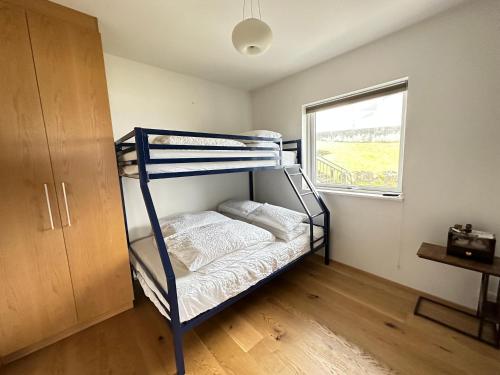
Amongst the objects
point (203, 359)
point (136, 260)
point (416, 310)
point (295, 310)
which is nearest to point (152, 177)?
point (136, 260)

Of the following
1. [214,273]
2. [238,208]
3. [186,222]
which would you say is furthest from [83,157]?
[238,208]

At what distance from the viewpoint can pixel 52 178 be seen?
145 centimetres

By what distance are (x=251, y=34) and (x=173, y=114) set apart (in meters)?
1.69

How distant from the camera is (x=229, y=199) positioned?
3.09 m

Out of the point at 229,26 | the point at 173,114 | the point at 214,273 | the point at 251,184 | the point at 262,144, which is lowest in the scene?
the point at 214,273

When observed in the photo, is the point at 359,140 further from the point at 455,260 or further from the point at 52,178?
the point at 52,178

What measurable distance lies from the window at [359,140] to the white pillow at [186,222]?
55.6 inches

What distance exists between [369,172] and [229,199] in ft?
6.10

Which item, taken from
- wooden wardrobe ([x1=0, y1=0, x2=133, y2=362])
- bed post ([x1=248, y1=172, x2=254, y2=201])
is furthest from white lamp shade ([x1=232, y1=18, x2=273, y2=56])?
bed post ([x1=248, y1=172, x2=254, y2=201])

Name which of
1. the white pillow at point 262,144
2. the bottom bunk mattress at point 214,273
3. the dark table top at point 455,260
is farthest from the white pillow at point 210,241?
the dark table top at point 455,260

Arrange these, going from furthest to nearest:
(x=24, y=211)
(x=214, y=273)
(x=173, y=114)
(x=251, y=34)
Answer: (x=173, y=114) < (x=214, y=273) < (x=24, y=211) < (x=251, y=34)

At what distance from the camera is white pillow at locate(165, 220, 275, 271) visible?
1584mm

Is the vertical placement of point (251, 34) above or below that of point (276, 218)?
above

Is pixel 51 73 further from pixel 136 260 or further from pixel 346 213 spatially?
pixel 346 213
